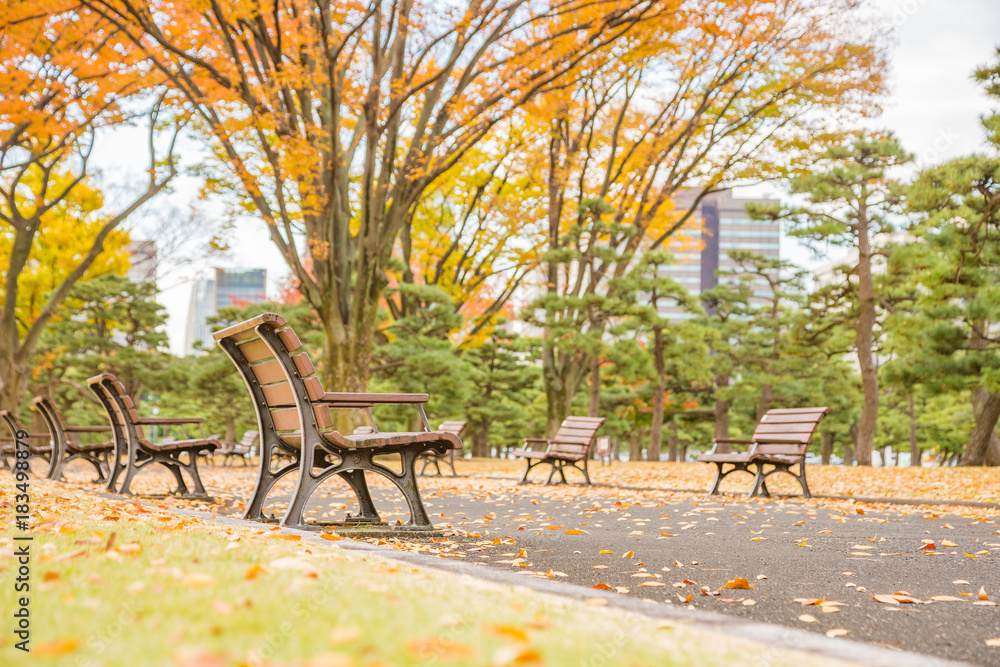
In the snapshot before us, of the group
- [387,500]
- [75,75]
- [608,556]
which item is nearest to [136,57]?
[75,75]

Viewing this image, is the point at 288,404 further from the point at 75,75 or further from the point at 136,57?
the point at 75,75

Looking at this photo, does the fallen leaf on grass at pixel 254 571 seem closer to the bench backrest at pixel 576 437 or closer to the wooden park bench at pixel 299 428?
the wooden park bench at pixel 299 428

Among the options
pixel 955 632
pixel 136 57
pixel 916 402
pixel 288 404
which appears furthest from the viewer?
pixel 916 402

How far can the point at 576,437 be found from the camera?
995 centimetres

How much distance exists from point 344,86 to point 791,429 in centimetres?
693

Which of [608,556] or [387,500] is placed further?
[387,500]

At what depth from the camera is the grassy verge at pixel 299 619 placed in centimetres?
141

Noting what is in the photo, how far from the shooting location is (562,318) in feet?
58.5

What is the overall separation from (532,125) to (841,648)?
56.2 feet

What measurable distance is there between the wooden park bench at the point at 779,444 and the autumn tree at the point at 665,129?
283 inches

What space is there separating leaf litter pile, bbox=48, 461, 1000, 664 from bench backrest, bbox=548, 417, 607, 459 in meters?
1.19

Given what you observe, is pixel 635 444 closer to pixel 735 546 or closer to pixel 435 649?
pixel 735 546

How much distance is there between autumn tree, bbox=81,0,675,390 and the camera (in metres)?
9.77

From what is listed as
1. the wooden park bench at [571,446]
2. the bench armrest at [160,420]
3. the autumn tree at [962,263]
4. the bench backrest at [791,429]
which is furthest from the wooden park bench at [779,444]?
the bench armrest at [160,420]
